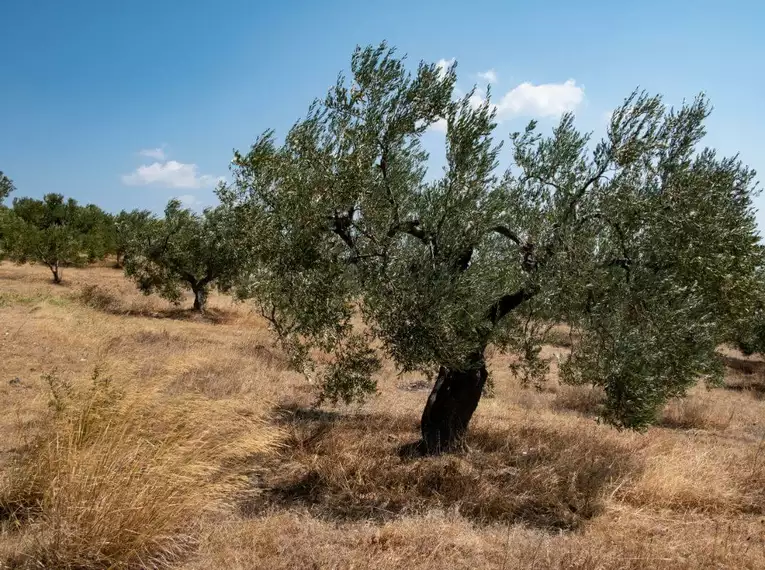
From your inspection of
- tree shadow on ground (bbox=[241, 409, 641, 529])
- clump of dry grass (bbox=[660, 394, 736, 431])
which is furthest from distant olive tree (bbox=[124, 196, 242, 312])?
clump of dry grass (bbox=[660, 394, 736, 431])

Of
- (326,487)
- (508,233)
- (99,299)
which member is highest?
(508,233)

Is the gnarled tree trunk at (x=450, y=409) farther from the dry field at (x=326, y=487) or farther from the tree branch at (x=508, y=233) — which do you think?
the tree branch at (x=508, y=233)

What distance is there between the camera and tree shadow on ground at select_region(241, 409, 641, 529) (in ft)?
26.4

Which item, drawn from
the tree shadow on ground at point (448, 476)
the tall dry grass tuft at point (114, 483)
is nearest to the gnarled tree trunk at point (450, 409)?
the tree shadow on ground at point (448, 476)

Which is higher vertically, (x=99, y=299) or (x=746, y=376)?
(x=99, y=299)

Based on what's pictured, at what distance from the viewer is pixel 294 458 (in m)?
10.2

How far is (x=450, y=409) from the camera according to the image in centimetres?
1073

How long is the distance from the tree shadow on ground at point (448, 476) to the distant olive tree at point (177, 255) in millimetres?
24196

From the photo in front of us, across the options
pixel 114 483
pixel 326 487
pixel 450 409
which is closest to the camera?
pixel 114 483

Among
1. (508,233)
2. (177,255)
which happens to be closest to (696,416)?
(508,233)

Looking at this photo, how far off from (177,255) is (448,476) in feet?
92.8

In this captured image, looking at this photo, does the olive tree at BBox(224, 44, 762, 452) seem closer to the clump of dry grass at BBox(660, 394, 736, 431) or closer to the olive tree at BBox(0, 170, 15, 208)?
the clump of dry grass at BBox(660, 394, 736, 431)

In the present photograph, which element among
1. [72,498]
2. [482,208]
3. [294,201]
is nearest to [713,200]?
[482,208]

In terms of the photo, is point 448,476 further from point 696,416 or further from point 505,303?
point 696,416
